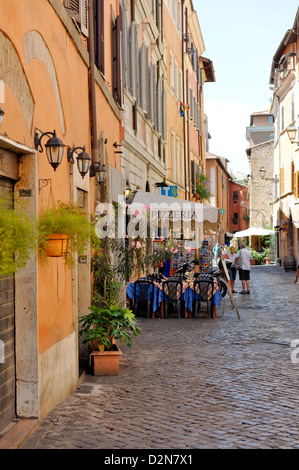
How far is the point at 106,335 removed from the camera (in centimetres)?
778

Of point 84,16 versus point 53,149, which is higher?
point 84,16

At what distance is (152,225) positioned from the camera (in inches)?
504

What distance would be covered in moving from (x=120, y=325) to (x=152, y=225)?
205 inches

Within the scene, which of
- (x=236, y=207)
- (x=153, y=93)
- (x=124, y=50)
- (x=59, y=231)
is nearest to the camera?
(x=59, y=231)

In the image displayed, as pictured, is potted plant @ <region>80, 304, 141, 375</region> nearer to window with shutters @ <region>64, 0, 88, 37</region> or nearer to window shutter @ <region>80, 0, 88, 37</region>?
window with shutters @ <region>64, 0, 88, 37</region>

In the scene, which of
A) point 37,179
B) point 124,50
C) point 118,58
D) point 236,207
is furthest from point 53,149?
point 236,207

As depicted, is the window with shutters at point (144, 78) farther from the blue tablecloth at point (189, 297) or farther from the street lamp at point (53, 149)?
the street lamp at point (53, 149)

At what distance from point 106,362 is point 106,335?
0.32 metres


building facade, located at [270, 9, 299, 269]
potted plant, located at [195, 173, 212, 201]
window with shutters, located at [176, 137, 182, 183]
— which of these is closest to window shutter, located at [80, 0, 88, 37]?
window with shutters, located at [176, 137, 182, 183]

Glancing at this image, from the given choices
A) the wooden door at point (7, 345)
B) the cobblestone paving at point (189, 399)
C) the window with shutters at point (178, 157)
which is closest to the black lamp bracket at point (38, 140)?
the wooden door at point (7, 345)

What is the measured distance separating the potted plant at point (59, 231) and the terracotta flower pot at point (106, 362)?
2.04 m

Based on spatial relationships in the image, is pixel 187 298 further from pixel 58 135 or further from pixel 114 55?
pixel 58 135
